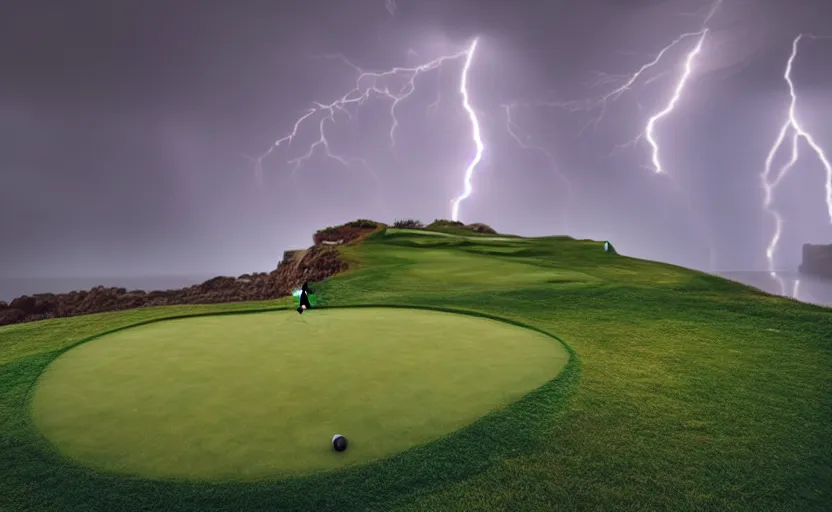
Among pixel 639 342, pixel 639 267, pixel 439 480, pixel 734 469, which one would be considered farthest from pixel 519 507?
pixel 639 267

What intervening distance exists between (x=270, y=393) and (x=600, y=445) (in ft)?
7.63

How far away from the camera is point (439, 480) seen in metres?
2.28

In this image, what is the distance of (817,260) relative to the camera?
217ft

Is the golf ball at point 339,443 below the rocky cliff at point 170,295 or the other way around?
below

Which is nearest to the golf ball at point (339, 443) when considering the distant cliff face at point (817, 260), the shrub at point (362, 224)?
the shrub at point (362, 224)

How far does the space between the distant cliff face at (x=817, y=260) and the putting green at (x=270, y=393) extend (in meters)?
86.1

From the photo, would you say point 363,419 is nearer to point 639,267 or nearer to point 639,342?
point 639,342

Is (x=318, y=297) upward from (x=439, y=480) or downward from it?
upward

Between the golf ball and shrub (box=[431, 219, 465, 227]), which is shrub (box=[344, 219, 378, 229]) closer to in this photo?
shrub (box=[431, 219, 465, 227])

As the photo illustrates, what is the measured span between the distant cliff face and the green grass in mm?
82253

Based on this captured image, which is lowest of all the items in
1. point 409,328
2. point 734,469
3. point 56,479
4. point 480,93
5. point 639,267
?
point 734,469

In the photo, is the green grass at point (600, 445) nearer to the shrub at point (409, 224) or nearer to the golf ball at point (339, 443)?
the golf ball at point (339, 443)

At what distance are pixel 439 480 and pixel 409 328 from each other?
2923 millimetres

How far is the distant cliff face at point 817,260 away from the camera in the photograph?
64250 millimetres
